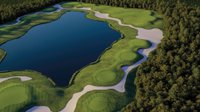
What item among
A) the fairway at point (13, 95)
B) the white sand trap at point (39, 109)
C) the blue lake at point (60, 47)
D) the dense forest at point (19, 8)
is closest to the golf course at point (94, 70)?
the fairway at point (13, 95)

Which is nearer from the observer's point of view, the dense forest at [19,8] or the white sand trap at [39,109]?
the white sand trap at [39,109]

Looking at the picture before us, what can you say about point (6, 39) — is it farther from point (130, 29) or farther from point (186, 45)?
point (186, 45)

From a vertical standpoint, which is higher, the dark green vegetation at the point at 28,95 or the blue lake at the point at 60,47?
the blue lake at the point at 60,47

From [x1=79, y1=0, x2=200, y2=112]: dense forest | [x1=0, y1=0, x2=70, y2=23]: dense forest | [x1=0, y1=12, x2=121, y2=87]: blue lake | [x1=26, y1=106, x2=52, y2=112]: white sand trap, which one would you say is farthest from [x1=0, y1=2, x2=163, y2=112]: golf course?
[x1=79, y1=0, x2=200, y2=112]: dense forest

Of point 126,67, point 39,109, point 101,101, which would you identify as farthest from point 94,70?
point 39,109

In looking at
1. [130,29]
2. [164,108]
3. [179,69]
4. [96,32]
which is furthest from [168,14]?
[164,108]

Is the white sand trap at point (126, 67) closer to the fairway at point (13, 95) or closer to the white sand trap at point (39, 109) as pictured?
the white sand trap at point (39, 109)

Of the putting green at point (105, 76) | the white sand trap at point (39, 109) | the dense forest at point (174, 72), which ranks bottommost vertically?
the white sand trap at point (39, 109)
